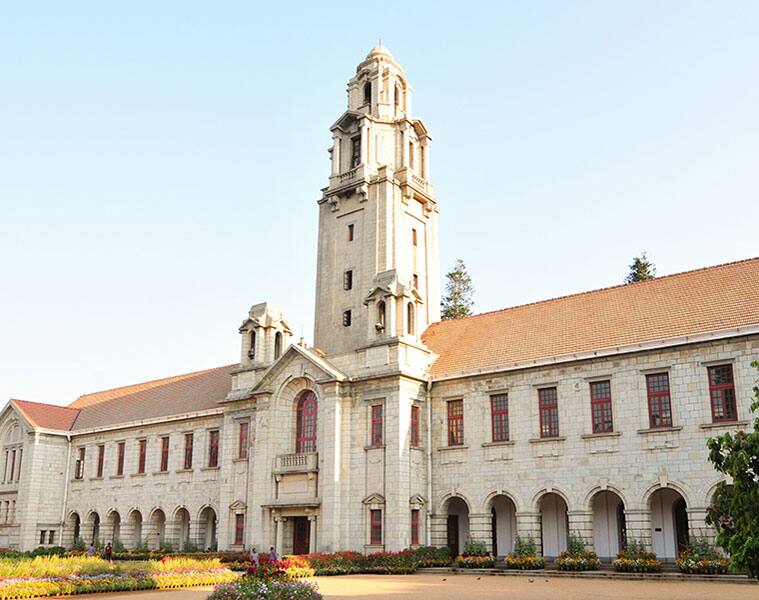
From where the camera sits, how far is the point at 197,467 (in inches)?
1735

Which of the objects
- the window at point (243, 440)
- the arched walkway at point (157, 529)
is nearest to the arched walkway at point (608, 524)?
the window at point (243, 440)

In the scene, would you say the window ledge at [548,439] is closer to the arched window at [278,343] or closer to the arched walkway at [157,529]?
the arched window at [278,343]

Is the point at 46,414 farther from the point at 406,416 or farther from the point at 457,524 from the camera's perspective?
the point at 457,524

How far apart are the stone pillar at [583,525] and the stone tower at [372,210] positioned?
12010 millimetres

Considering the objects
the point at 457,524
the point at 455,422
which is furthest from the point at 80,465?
the point at 455,422

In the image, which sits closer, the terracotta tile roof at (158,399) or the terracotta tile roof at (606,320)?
the terracotta tile roof at (606,320)

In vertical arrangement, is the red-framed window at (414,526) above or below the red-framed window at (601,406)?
below

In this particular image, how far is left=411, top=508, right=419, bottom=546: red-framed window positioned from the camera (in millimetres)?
33969

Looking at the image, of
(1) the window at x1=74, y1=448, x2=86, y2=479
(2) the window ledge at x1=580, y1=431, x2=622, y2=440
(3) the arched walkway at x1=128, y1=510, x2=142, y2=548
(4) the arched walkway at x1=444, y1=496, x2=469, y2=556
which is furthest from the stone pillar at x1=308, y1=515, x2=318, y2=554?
(1) the window at x1=74, y1=448, x2=86, y2=479

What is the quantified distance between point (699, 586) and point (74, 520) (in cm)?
3985

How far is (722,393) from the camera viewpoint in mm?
28656

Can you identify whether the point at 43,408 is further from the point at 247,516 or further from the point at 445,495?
the point at 445,495

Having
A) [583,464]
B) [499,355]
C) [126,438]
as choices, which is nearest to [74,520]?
[126,438]

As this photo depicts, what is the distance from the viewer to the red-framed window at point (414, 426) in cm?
3518
